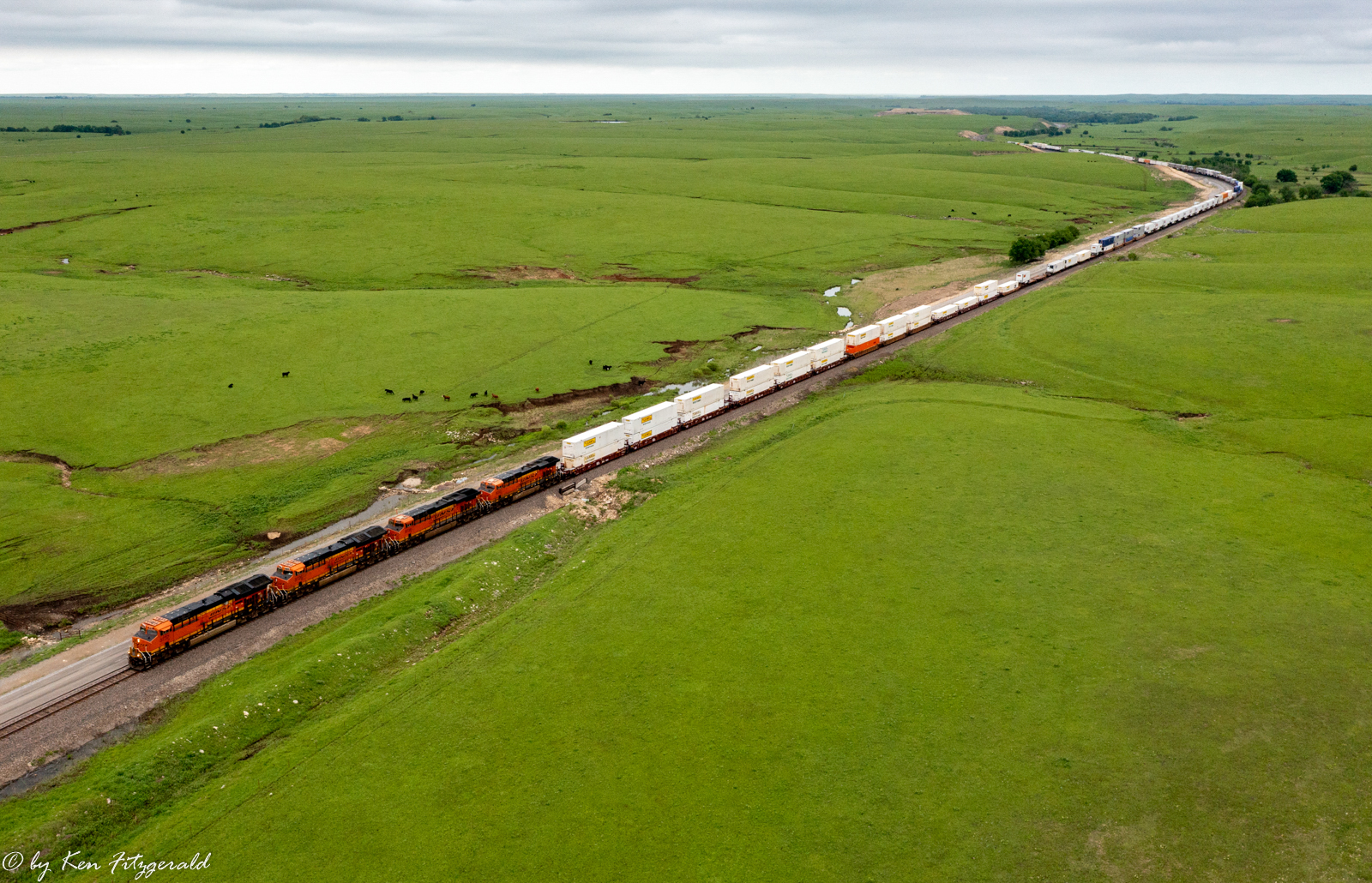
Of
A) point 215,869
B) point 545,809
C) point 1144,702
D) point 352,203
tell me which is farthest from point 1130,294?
point 352,203

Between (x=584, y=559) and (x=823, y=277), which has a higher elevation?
(x=823, y=277)

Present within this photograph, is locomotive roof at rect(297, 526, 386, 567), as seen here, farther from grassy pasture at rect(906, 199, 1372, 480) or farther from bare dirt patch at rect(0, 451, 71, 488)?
grassy pasture at rect(906, 199, 1372, 480)

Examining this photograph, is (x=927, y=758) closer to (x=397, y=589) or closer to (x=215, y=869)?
(x=215, y=869)

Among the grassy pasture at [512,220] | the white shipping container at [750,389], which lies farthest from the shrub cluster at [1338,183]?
the white shipping container at [750,389]

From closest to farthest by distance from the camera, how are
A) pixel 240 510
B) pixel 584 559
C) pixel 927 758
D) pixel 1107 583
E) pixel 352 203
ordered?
pixel 927 758 < pixel 1107 583 < pixel 584 559 < pixel 240 510 < pixel 352 203

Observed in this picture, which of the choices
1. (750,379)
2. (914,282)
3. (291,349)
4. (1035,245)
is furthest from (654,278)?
(1035,245)

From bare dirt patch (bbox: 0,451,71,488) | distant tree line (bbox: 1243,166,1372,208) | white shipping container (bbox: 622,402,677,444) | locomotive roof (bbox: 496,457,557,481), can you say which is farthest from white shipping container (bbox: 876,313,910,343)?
distant tree line (bbox: 1243,166,1372,208)

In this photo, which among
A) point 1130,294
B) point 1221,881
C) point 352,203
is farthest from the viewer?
point 352,203

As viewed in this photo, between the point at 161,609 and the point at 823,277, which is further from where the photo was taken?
the point at 823,277
